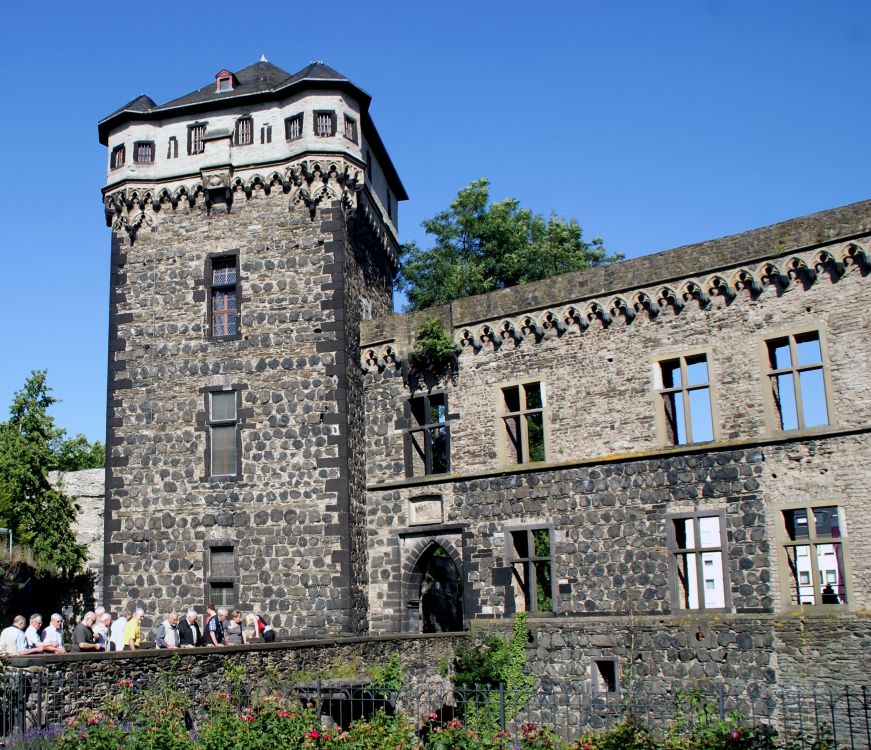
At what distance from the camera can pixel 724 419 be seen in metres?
20.2

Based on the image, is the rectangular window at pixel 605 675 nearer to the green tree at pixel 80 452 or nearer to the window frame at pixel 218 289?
the window frame at pixel 218 289

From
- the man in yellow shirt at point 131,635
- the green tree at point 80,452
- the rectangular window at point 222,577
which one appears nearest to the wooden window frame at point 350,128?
the rectangular window at point 222,577

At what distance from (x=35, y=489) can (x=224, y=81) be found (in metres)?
14.1

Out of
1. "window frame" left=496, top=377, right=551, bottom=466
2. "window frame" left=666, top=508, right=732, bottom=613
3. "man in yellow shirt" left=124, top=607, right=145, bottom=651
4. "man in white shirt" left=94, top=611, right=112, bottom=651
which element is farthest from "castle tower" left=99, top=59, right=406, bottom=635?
"window frame" left=666, top=508, right=732, bottom=613

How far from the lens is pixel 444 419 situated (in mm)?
23953

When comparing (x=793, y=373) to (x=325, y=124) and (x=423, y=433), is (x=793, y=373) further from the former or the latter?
(x=325, y=124)

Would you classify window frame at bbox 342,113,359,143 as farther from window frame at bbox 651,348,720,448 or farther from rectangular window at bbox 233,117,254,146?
window frame at bbox 651,348,720,448

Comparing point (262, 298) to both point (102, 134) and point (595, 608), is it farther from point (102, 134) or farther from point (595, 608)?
point (595, 608)

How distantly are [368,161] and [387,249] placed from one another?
2503 mm

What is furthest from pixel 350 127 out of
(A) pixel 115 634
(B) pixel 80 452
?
(B) pixel 80 452

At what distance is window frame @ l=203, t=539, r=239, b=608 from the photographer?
76.0ft

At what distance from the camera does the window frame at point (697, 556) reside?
771 inches

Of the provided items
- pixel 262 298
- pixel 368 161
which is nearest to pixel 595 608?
pixel 262 298

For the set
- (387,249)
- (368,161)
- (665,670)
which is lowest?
(665,670)
